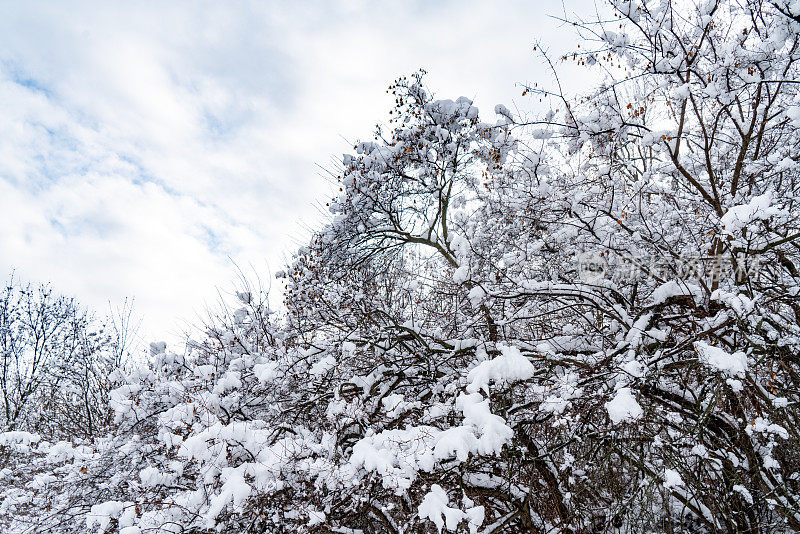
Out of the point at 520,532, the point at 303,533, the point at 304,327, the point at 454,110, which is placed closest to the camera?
the point at 303,533

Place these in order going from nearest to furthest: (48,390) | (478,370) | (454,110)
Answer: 1. (478,370)
2. (454,110)
3. (48,390)

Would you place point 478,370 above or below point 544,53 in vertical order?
below

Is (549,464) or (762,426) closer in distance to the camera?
(762,426)

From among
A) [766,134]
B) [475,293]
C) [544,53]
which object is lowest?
[475,293]

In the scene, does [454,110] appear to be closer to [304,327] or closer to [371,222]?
[371,222]

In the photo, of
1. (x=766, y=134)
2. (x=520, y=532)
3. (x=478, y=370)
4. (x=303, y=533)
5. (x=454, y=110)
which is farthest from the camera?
(x=454, y=110)

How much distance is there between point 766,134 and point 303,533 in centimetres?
537

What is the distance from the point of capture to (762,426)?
246 cm

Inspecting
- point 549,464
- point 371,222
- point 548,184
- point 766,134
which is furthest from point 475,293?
point 371,222

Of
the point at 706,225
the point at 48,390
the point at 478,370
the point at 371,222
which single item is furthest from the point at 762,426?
the point at 48,390

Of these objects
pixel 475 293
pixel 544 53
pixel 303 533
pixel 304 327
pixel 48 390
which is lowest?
pixel 303 533

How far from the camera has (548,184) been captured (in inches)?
162

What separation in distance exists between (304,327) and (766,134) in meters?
5.35

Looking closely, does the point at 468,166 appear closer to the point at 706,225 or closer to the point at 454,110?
the point at 454,110
